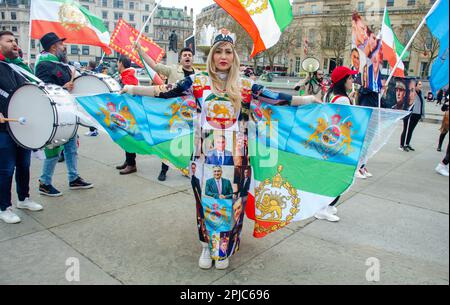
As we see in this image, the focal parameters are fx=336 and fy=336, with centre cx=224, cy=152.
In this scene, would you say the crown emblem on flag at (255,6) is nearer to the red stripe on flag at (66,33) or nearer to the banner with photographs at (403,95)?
the red stripe on flag at (66,33)

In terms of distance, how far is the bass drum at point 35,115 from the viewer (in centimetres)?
374

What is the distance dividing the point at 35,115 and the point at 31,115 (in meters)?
0.04

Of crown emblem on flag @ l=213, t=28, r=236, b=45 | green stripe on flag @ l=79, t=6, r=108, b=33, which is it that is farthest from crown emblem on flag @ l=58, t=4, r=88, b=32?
crown emblem on flag @ l=213, t=28, r=236, b=45

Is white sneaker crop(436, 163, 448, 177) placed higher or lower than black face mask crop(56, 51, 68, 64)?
lower

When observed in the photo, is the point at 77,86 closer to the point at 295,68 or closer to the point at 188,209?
the point at 188,209

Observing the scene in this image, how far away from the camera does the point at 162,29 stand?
346 ft

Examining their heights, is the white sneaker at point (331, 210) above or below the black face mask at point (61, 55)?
below

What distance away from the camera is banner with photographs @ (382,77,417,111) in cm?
828

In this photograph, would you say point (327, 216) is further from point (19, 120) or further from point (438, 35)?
point (19, 120)

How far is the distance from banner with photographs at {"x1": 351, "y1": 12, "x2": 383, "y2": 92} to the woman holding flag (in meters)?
3.29

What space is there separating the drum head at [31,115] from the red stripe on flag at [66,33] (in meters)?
3.48

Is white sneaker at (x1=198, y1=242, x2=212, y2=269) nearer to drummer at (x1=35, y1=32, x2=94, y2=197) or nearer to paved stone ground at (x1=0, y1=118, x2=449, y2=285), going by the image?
paved stone ground at (x1=0, y1=118, x2=449, y2=285)

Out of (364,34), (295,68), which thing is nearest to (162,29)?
(295,68)

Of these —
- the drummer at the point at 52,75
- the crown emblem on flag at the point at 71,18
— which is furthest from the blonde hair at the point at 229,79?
the crown emblem on flag at the point at 71,18
